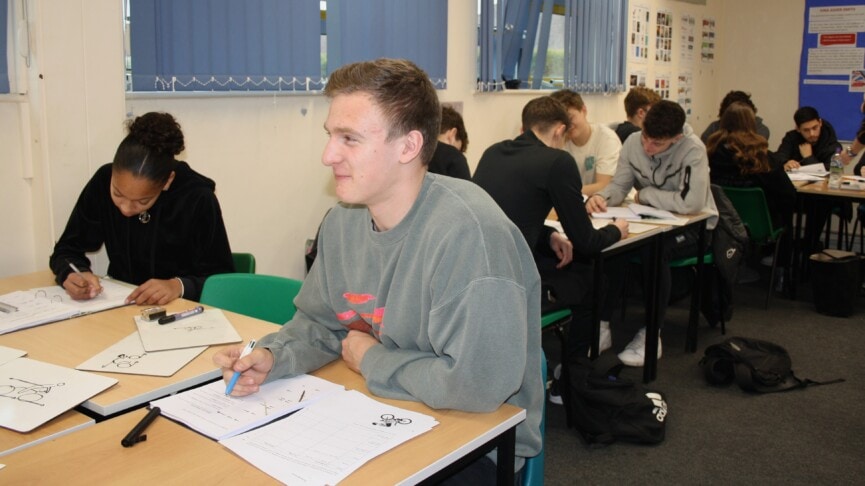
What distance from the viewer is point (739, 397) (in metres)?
3.48

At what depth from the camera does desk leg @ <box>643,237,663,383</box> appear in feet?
11.7

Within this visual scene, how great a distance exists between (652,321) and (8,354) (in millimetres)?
2756

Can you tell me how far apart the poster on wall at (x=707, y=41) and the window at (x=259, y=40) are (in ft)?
13.9

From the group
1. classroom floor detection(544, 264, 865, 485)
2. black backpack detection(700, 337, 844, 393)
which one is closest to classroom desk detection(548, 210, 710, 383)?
classroom floor detection(544, 264, 865, 485)

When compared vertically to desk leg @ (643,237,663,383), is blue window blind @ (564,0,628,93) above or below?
above

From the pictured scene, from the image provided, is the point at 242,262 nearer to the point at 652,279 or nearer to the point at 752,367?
the point at 652,279

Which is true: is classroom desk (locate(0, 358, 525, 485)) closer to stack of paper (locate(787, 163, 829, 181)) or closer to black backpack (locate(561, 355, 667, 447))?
black backpack (locate(561, 355, 667, 447))

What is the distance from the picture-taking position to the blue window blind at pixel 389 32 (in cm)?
379

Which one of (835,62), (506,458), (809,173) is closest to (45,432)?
(506,458)

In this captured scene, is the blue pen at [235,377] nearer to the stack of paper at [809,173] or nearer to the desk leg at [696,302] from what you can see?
the desk leg at [696,302]

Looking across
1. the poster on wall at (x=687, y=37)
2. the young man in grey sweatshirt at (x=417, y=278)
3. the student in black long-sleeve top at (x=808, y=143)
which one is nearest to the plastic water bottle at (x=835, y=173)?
the student in black long-sleeve top at (x=808, y=143)

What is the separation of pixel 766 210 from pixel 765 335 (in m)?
0.84

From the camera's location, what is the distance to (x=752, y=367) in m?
3.51

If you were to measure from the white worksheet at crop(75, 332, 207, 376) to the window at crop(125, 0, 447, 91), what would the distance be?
152 cm
